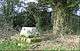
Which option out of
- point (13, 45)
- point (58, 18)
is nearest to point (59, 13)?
point (58, 18)

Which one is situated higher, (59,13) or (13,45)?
(59,13)

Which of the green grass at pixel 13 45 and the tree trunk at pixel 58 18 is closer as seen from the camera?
the green grass at pixel 13 45

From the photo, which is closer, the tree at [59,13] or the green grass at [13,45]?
the green grass at [13,45]

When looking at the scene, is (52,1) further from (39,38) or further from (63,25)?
(39,38)

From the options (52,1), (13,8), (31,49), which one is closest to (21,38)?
(31,49)

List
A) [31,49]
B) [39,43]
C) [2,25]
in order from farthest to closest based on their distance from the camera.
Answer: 1. [2,25]
2. [39,43]
3. [31,49]

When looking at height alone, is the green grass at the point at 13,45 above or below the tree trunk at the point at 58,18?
below

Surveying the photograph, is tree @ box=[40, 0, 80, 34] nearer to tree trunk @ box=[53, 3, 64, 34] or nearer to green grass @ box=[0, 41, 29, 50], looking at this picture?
tree trunk @ box=[53, 3, 64, 34]

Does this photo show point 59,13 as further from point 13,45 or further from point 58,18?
point 13,45

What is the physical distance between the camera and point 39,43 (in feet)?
30.0

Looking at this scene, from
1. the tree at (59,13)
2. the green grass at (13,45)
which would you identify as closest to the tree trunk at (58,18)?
the tree at (59,13)

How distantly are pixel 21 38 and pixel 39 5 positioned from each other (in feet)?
13.8

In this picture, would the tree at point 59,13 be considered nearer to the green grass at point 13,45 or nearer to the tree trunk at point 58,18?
the tree trunk at point 58,18

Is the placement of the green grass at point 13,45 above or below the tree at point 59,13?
below
